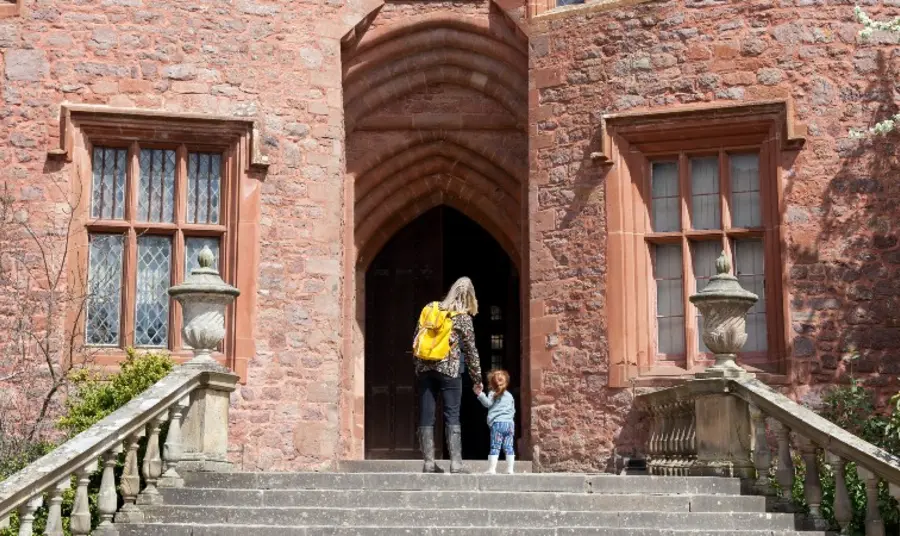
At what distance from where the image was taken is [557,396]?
13.6 meters

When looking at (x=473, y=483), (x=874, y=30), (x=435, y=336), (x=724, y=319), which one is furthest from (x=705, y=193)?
(x=473, y=483)

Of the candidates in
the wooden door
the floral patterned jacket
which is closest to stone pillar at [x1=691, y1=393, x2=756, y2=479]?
the floral patterned jacket

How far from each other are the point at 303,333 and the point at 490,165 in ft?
9.66

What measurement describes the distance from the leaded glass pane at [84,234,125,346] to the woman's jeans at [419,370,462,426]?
13.2ft

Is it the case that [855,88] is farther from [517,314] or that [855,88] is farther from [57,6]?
[57,6]

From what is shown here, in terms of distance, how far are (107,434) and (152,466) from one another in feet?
2.42

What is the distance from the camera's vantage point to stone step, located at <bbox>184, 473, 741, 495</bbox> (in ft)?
32.5

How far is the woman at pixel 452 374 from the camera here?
35.3ft

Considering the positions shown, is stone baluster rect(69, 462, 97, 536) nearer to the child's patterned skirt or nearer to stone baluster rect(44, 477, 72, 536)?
stone baluster rect(44, 477, 72, 536)

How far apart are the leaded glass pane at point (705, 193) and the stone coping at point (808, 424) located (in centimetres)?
277

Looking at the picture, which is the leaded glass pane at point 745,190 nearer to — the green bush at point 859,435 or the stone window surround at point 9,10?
the green bush at point 859,435

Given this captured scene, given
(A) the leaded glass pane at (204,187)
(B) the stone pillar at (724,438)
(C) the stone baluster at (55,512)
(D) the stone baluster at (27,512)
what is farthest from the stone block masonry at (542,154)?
(D) the stone baluster at (27,512)

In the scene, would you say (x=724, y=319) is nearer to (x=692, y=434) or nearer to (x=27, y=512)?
(x=692, y=434)

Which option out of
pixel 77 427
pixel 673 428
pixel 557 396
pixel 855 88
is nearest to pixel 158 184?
pixel 77 427
